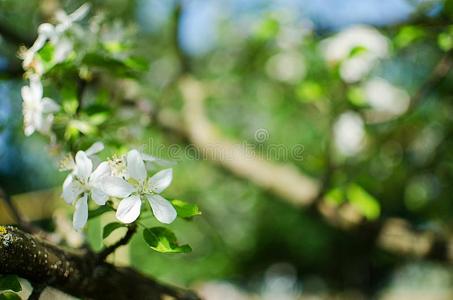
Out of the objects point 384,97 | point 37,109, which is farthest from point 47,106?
point 384,97

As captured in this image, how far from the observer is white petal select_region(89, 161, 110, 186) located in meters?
0.91

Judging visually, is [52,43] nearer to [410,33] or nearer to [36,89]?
[36,89]

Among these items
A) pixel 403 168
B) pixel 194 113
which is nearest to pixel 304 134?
pixel 403 168

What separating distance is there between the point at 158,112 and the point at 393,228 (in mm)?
1091

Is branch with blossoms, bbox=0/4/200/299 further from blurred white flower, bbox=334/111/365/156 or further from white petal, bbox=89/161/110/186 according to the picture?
blurred white flower, bbox=334/111/365/156

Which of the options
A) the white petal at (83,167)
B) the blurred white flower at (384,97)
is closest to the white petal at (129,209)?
the white petal at (83,167)

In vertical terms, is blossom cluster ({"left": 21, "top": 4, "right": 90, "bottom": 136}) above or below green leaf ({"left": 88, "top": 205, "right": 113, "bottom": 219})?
above

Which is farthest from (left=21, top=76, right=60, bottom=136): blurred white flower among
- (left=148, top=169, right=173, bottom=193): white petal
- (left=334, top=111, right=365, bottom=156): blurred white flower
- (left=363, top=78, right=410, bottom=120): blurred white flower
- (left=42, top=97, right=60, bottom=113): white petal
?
(left=363, top=78, right=410, bottom=120): blurred white flower

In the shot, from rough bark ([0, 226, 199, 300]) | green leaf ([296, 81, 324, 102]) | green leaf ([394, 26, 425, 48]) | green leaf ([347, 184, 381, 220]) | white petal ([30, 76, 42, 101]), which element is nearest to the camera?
rough bark ([0, 226, 199, 300])

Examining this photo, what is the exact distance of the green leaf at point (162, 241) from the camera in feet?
2.94

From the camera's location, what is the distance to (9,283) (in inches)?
34.6

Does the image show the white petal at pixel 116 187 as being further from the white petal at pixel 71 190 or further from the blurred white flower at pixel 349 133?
the blurred white flower at pixel 349 133

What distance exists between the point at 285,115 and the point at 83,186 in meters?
3.14

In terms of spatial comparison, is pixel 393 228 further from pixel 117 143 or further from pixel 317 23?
pixel 117 143
